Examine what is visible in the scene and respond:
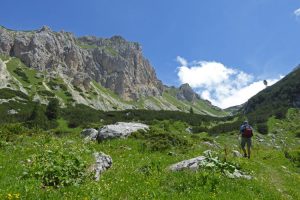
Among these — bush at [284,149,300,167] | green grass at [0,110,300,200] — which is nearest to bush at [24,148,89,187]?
green grass at [0,110,300,200]

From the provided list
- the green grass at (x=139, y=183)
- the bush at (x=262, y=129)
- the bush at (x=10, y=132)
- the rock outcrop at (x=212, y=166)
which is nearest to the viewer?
the green grass at (x=139, y=183)

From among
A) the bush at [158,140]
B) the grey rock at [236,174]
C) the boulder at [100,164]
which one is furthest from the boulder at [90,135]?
the grey rock at [236,174]

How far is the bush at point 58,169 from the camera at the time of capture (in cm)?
1276

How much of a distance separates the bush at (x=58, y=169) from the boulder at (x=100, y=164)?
642 mm

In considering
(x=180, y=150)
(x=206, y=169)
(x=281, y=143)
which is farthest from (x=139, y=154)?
(x=281, y=143)

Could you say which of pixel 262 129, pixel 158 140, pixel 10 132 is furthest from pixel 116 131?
pixel 262 129

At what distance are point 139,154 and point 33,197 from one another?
1189 cm

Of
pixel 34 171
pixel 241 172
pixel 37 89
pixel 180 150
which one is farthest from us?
pixel 37 89

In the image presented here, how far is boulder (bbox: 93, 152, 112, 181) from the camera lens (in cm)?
1559

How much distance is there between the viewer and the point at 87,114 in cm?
11900

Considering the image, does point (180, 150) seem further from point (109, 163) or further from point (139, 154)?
point (109, 163)

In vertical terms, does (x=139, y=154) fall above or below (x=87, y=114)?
below

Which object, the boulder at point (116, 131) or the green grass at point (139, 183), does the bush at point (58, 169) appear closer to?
the green grass at point (139, 183)

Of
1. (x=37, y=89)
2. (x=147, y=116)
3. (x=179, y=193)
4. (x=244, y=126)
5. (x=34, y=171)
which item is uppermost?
(x=37, y=89)
